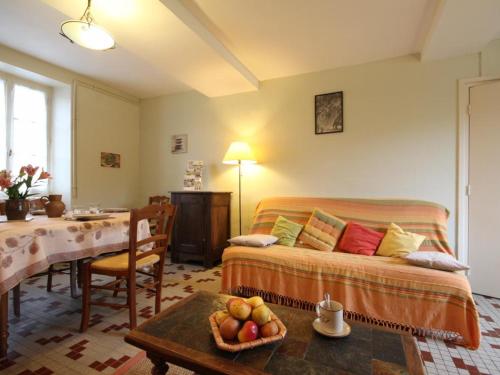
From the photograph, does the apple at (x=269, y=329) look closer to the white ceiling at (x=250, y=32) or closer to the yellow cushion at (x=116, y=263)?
the yellow cushion at (x=116, y=263)

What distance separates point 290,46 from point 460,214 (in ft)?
8.05

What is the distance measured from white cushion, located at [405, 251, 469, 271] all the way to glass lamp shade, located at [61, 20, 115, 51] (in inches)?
108

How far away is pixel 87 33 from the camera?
5.65ft

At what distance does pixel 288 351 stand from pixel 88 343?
4.80 feet

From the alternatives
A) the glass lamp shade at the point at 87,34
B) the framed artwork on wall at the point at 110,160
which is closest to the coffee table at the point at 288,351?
the glass lamp shade at the point at 87,34

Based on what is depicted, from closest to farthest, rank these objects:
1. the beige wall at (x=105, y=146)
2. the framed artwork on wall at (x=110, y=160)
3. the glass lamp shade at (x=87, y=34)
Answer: the glass lamp shade at (x=87, y=34), the beige wall at (x=105, y=146), the framed artwork on wall at (x=110, y=160)

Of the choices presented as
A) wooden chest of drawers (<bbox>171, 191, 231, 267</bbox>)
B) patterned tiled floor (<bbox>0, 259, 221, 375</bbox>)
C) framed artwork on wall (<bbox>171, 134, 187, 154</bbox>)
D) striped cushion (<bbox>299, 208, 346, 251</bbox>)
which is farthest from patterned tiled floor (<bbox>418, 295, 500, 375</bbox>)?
framed artwork on wall (<bbox>171, 134, 187, 154</bbox>)

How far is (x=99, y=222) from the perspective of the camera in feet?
6.12

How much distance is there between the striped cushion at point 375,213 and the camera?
2379mm

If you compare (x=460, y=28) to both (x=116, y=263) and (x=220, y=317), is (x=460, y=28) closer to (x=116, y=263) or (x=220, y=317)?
(x=220, y=317)

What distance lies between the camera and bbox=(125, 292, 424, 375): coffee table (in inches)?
34.3

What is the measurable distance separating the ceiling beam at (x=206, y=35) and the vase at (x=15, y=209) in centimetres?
174

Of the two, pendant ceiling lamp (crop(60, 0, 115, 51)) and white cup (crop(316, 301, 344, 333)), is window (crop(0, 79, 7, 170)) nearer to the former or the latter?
pendant ceiling lamp (crop(60, 0, 115, 51))

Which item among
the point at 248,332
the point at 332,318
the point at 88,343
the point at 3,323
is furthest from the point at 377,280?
the point at 3,323
